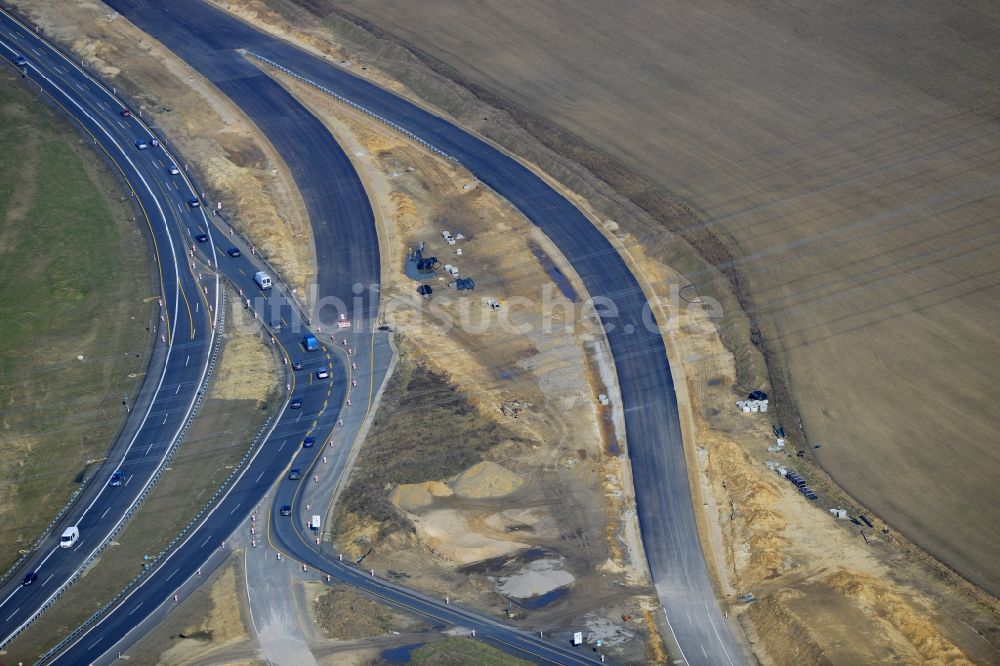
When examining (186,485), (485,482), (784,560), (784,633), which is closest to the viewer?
(784,633)

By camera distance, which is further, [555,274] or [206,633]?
[555,274]

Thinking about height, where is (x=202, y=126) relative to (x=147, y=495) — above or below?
above

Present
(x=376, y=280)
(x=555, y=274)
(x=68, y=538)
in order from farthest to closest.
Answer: (x=555, y=274)
(x=376, y=280)
(x=68, y=538)

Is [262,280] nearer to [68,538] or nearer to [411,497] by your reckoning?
[411,497]

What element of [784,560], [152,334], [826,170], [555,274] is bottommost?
[784,560]

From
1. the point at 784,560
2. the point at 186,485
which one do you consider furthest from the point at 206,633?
the point at 784,560

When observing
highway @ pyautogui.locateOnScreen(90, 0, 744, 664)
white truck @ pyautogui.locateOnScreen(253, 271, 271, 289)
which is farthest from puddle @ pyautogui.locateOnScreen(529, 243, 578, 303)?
white truck @ pyautogui.locateOnScreen(253, 271, 271, 289)

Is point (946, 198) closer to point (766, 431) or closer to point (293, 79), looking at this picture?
point (766, 431)
